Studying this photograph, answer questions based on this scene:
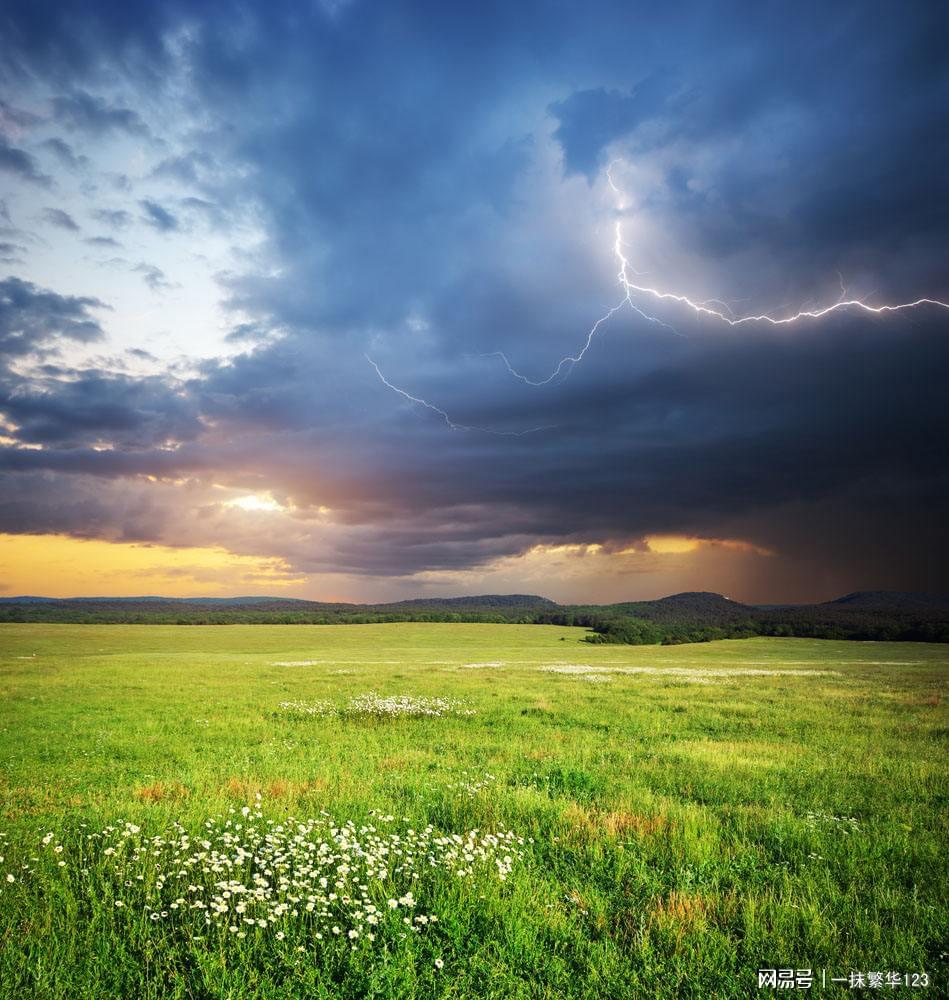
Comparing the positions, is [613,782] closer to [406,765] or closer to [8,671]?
[406,765]

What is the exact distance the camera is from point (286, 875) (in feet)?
22.9

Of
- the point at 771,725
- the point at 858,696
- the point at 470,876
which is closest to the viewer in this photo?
the point at 470,876

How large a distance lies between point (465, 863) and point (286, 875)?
2284mm

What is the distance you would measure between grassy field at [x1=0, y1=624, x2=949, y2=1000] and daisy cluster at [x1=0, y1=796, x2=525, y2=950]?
1.6 inches

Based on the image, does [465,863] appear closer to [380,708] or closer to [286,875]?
[286,875]

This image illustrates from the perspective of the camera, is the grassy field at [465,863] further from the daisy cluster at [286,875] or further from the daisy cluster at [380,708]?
the daisy cluster at [380,708]

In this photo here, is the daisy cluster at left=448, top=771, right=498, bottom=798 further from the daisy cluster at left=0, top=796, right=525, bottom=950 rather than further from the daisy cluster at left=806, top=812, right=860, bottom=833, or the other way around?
the daisy cluster at left=806, top=812, right=860, bottom=833

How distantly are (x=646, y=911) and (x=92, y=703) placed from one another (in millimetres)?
28523

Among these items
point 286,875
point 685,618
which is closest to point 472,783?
point 286,875

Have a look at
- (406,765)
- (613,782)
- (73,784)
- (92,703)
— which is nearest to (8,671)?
(92,703)

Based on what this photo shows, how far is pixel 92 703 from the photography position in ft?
85.9

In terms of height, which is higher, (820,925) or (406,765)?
(820,925)

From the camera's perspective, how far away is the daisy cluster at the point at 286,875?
600 centimetres

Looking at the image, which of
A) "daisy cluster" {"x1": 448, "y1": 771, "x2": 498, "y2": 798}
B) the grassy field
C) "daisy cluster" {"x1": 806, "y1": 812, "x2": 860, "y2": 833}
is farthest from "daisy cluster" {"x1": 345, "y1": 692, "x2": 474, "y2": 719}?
"daisy cluster" {"x1": 806, "y1": 812, "x2": 860, "y2": 833}
